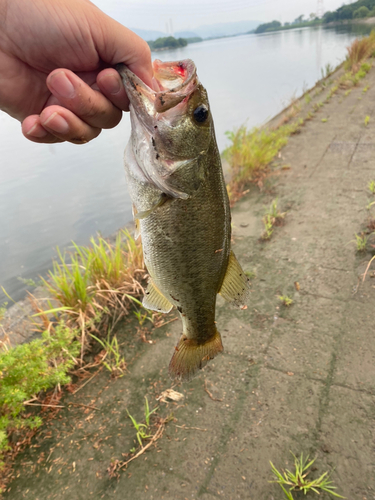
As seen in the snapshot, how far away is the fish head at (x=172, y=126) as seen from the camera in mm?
1353

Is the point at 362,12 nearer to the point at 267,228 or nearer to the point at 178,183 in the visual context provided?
the point at 267,228

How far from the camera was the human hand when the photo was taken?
59.5 inches

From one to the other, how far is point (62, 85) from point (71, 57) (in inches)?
9.6

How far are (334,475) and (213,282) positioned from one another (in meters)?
1.54

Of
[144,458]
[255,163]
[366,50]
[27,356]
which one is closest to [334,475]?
[144,458]

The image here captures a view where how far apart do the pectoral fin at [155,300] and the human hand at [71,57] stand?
0.89 metres

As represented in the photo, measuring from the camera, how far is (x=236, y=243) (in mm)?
4539

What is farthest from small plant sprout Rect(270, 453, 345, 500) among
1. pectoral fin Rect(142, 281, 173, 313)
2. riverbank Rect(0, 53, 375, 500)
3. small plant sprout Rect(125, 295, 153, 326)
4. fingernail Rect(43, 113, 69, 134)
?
fingernail Rect(43, 113, 69, 134)

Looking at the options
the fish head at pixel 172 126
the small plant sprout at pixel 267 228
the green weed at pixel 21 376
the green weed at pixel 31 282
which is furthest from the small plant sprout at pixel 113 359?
the small plant sprout at pixel 267 228

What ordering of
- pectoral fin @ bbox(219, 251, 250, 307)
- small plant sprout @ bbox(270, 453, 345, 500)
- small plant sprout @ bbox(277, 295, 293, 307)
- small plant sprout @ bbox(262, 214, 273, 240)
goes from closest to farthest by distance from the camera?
1. pectoral fin @ bbox(219, 251, 250, 307)
2. small plant sprout @ bbox(270, 453, 345, 500)
3. small plant sprout @ bbox(277, 295, 293, 307)
4. small plant sprout @ bbox(262, 214, 273, 240)

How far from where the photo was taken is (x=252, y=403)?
2.55 metres

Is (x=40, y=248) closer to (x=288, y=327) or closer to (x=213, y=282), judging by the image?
(x=288, y=327)

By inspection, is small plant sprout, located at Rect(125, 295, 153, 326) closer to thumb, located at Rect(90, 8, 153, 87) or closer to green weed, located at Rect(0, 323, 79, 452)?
green weed, located at Rect(0, 323, 79, 452)

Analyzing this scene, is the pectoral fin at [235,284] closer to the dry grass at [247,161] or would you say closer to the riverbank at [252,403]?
the riverbank at [252,403]
